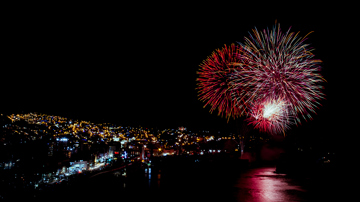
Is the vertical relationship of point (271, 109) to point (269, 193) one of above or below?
above

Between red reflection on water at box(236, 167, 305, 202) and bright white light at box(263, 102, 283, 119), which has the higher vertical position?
bright white light at box(263, 102, 283, 119)

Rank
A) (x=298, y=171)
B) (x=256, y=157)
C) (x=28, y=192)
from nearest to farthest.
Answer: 1. (x=28, y=192)
2. (x=298, y=171)
3. (x=256, y=157)

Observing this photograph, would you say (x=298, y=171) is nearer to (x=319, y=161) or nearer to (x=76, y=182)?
(x=319, y=161)

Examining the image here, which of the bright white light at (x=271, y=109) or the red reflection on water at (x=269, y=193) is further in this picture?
the bright white light at (x=271, y=109)

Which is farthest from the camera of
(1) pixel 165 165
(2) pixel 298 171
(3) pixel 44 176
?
(1) pixel 165 165

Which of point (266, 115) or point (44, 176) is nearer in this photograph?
point (44, 176)

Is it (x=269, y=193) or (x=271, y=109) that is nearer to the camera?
(x=269, y=193)

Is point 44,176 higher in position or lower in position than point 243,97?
lower

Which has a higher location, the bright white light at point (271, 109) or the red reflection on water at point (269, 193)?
the bright white light at point (271, 109)

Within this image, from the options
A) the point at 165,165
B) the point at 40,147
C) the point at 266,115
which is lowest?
the point at 165,165

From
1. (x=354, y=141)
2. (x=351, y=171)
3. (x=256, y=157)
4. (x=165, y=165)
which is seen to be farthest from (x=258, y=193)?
(x=256, y=157)

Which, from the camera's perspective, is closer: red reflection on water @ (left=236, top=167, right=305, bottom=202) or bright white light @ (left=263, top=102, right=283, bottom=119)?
red reflection on water @ (left=236, top=167, right=305, bottom=202)
